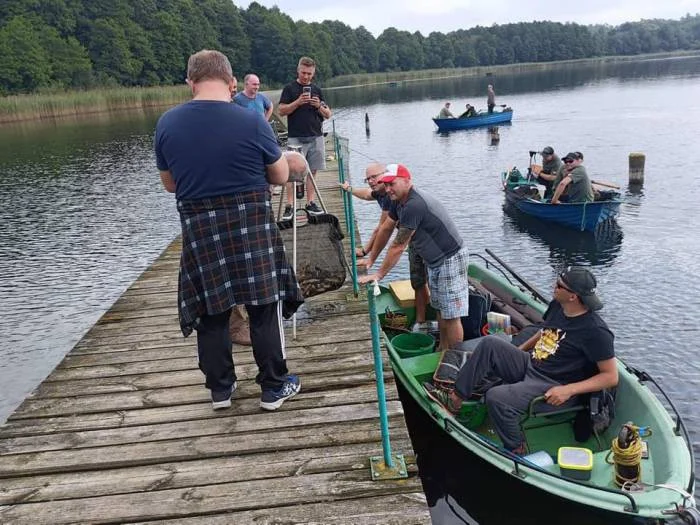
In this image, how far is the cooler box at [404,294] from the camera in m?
6.99

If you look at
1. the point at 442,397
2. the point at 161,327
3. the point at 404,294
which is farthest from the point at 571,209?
the point at 161,327

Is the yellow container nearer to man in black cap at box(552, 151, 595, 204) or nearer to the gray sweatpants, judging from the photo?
the gray sweatpants

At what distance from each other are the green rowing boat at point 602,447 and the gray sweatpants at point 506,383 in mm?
152

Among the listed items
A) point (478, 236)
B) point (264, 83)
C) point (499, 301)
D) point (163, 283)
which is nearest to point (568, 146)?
point (478, 236)

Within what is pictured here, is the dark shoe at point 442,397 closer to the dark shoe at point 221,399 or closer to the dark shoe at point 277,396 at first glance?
the dark shoe at point 277,396

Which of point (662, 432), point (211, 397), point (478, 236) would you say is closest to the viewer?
point (211, 397)

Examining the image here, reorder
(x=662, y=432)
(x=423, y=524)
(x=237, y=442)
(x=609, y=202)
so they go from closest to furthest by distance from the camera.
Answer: (x=423, y=524) → (x=237, y=442) → (x=662, y=432) → (x=609, y=202)

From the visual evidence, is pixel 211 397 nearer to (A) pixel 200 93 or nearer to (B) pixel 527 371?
(A) pixel 200 93

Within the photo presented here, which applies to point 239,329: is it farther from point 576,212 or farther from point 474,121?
point 474,121

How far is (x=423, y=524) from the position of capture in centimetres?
288

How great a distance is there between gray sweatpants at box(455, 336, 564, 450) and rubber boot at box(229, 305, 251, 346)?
198 centimetres

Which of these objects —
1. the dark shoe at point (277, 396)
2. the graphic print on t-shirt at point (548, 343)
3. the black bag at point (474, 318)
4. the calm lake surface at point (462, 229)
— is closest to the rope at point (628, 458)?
the graphic print on t-shirt at point (548, 343)

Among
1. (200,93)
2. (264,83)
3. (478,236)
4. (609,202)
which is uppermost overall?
(264,83)

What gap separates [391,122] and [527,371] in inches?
1539
